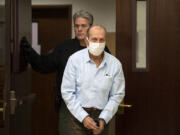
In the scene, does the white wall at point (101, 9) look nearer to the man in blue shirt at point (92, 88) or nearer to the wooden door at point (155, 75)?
the wooden door at point (155, 75)

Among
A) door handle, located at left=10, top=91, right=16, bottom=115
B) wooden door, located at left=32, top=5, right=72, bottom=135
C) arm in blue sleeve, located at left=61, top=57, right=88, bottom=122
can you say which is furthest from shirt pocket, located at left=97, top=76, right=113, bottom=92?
wooden door, located at left=32, top=5, right=72, bottom=135

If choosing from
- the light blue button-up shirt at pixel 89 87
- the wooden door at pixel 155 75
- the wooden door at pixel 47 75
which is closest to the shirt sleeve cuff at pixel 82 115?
the light blue button-up shirt at pixel 89 87

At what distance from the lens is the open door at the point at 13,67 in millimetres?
1964

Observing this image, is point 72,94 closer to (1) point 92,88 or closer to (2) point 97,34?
(1) point 92,88

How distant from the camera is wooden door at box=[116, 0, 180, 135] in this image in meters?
2.24

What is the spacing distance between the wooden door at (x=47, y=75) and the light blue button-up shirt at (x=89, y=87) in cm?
222

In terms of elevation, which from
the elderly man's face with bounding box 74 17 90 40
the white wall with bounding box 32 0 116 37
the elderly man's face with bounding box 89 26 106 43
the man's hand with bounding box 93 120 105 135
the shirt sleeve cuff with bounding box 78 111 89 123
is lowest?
the man's hand with bounding box 93 120 105 135

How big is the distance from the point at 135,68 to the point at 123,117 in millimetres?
378

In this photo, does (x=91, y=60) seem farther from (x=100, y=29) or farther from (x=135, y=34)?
(x=135, y=34)

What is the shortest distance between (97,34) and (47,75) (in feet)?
Answer: 7.84

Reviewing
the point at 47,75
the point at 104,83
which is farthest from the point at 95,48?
the point at 47,75

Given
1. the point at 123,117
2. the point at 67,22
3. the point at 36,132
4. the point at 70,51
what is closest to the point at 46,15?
the point at 67,22

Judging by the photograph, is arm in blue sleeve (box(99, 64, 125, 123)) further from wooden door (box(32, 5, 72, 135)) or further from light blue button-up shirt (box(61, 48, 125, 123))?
wooden door (box(32, 5, 72, 135))

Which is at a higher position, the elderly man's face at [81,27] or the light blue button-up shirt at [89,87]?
the elderly man's face at [81,27]
